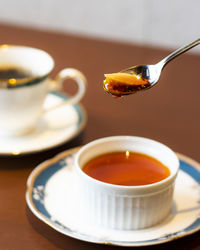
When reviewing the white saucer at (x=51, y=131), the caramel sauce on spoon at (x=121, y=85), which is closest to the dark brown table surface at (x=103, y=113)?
the white saucer at (x=51, y=131)

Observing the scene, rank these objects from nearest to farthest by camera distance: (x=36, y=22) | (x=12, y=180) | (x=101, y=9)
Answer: (x=12, y=180)
(x=101, y=9)
(x=36, y=22)

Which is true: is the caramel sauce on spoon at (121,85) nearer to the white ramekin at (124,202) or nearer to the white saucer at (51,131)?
the white ramekin at (124,202)

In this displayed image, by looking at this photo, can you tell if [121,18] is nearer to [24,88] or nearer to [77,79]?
[77,79]

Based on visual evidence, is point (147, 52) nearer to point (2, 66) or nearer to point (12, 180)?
point (2, 66)

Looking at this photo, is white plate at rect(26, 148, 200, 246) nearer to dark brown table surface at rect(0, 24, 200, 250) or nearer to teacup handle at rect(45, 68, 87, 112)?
dark brown table surface at rect(0, 24, 200, 250)

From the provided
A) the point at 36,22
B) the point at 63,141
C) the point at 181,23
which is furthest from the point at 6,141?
the point at 36,22

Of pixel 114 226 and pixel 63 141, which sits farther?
pixel 63 141
